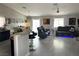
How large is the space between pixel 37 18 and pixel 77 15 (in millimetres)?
4293

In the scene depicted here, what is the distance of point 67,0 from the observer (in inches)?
86.2

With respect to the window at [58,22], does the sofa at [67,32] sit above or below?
below

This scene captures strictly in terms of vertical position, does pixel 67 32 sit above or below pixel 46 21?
below

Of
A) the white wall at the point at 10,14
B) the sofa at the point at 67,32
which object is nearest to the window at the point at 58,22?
the sofa at the point at 67,32

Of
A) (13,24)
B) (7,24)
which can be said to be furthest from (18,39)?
(13,24)

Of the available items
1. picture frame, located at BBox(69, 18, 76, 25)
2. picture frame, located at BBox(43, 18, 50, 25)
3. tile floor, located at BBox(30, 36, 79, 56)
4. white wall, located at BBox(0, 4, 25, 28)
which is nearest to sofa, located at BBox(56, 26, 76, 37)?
Result: picture frame, located at BBox(69, 18, 76, 25)

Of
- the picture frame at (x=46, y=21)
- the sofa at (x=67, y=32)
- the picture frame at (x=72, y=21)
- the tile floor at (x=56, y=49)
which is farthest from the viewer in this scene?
the picture frame at (x=46, y=21)

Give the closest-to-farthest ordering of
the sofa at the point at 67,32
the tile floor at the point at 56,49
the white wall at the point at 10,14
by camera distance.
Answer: the tile floor at the point at 56,49
the white wall at the point at 10,14
the sofa at the point at 67,32

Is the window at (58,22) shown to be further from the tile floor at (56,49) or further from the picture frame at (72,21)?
the tile floor at (56,49)

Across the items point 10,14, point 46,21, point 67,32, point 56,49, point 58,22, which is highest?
point 10,14

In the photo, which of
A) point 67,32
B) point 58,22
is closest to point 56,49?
point 67,32

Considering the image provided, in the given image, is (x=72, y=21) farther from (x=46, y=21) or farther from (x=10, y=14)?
(x=10, y=14)

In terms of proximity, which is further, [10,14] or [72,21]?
[72,21]

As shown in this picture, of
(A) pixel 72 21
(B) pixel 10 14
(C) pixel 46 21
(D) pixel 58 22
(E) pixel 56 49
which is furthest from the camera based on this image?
(C) pixel 46 21
